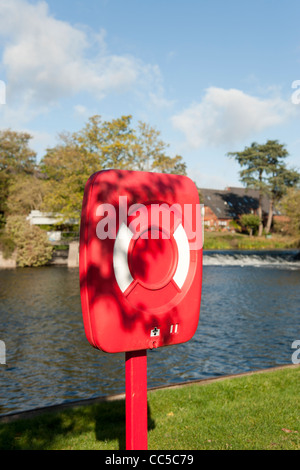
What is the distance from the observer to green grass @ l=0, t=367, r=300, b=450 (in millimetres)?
5566

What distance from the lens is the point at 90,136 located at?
135 ft

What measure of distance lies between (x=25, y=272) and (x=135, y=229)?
32.3 meters

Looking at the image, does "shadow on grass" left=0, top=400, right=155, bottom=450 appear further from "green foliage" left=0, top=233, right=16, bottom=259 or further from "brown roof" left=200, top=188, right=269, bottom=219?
"brown roof" left=200, top=188, right=269, bottom=219

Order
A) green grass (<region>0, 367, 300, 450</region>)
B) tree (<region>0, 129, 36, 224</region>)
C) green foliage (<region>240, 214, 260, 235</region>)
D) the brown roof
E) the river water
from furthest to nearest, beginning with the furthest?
the brown roof, green foliage (<region>240, 214, 260, 235</region>), tree (<region>0, 129, 36, 224</region>), the river water, green grass (<region>0, 367, 300, 450</region>)

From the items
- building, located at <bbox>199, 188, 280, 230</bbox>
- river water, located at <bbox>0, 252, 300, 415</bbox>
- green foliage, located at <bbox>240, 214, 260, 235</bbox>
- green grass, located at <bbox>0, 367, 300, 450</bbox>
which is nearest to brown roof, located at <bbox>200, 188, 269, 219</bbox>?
building, located at <bbox>199, 188, 280, 230</bbox>

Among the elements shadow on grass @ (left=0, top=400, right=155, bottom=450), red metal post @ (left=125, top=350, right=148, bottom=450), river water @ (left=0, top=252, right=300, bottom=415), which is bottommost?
river water @ (left=0, top=252, right=300, bottom=415)

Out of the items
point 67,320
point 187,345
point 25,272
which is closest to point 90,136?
point 25,272

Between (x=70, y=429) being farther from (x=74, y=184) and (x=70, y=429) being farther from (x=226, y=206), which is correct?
(x=226, y=206)

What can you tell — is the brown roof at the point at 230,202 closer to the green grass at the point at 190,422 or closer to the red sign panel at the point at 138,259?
the green grass at the point at 190,422

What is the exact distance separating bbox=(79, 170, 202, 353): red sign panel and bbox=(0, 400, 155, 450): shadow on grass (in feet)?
9.68

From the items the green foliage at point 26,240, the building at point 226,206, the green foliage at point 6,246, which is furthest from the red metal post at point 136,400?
the building at point 226,206

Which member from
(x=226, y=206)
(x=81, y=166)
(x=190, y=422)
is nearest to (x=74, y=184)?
(x=81, y=166)

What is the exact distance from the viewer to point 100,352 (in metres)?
13.1

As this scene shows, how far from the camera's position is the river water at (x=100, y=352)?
10297mm
